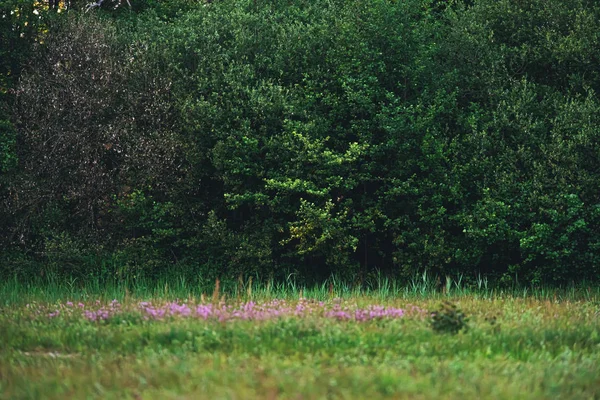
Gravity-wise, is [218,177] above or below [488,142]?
below

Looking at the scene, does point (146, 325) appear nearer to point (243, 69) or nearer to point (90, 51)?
point (243, 69)

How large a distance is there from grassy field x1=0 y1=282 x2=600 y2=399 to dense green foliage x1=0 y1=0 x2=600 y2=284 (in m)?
6.89

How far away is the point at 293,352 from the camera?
7320 millimetres

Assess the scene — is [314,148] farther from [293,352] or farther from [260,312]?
[293,352]

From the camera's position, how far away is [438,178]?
17.6 metres

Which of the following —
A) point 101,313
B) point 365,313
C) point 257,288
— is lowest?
point 257,288

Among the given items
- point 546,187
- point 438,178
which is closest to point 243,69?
point 438,178

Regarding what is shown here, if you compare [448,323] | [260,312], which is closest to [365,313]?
[448,323]

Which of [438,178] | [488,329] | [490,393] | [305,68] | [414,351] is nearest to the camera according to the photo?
[490,393]

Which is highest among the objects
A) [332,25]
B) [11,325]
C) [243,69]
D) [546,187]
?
[332,25]

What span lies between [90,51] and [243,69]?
4.30m

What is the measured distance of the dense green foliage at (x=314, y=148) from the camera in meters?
17.1

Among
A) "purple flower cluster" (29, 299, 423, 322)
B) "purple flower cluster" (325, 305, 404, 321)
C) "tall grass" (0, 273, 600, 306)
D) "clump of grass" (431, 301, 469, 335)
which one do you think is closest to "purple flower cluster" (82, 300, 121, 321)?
"purple flower cluster" (29, 299, 423, 322)

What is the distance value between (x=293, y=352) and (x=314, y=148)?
10.4 m
